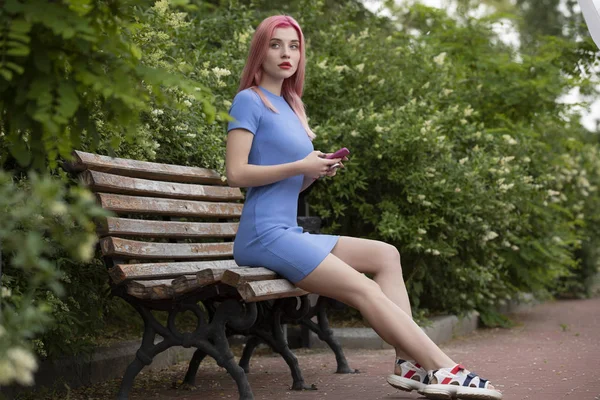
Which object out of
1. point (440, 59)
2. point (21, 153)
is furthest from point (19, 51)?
point (440, 59)

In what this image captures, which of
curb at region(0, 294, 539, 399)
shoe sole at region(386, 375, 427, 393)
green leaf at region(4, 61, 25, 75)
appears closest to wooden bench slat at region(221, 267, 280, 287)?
shoe sole at region(386, 375, 427, 393)

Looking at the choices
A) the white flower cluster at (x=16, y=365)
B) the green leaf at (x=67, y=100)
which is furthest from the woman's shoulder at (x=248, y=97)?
the white flower cluster at (x=16, y=365)

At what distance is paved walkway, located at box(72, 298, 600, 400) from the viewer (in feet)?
15.2

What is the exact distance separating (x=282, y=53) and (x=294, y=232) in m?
0.92

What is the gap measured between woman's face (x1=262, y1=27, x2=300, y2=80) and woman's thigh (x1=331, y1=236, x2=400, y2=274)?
0.91 meters

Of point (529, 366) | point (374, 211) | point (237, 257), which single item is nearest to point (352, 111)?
point (374, 211)

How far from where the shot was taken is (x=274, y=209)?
4.31 metres

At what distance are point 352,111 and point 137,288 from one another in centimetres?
342

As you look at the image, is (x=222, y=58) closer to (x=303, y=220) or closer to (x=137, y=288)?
(x=303, y=220)

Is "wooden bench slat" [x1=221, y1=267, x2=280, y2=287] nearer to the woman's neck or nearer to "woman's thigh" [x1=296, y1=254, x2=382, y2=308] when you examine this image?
"woman's thigh" [x1=296, y1=254, x2=382, y2=308]

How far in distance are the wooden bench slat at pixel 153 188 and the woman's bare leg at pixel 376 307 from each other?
1.07m

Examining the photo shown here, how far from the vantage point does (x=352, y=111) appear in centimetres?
711

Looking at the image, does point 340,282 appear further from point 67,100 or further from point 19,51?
point 19,51

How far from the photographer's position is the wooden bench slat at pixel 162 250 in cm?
422
